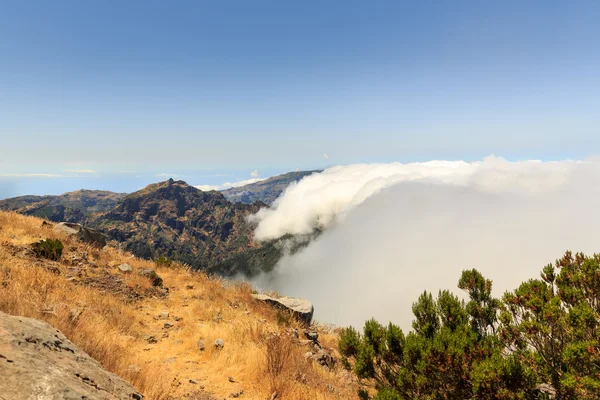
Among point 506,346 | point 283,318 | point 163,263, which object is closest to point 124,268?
point 163,263

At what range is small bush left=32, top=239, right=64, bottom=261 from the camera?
13.9 m

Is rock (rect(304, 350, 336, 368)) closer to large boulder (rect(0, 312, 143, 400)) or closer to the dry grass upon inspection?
the dry grass

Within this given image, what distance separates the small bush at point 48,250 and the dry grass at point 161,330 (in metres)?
0.47

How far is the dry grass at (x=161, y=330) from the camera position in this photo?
21.8 feet

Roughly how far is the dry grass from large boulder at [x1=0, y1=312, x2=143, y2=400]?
5.62 feet

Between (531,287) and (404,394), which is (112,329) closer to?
(404,394)

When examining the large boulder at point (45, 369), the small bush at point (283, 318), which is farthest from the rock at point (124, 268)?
the large boulder at point (45, 369)

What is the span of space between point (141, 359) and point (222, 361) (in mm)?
2287

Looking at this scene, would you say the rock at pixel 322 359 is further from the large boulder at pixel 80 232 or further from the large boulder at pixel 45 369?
the large boulder at pixel 80 232

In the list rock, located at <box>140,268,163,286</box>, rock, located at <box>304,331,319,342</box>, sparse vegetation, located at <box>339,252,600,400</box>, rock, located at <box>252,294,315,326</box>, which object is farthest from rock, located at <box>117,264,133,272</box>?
sparse vegetation, located at <box>339,252,600,400</box>

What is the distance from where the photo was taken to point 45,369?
3432 mm

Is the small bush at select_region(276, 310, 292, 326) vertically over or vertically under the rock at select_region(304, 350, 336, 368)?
over

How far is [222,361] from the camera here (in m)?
8.29

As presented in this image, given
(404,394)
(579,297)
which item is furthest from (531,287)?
(404,394)
